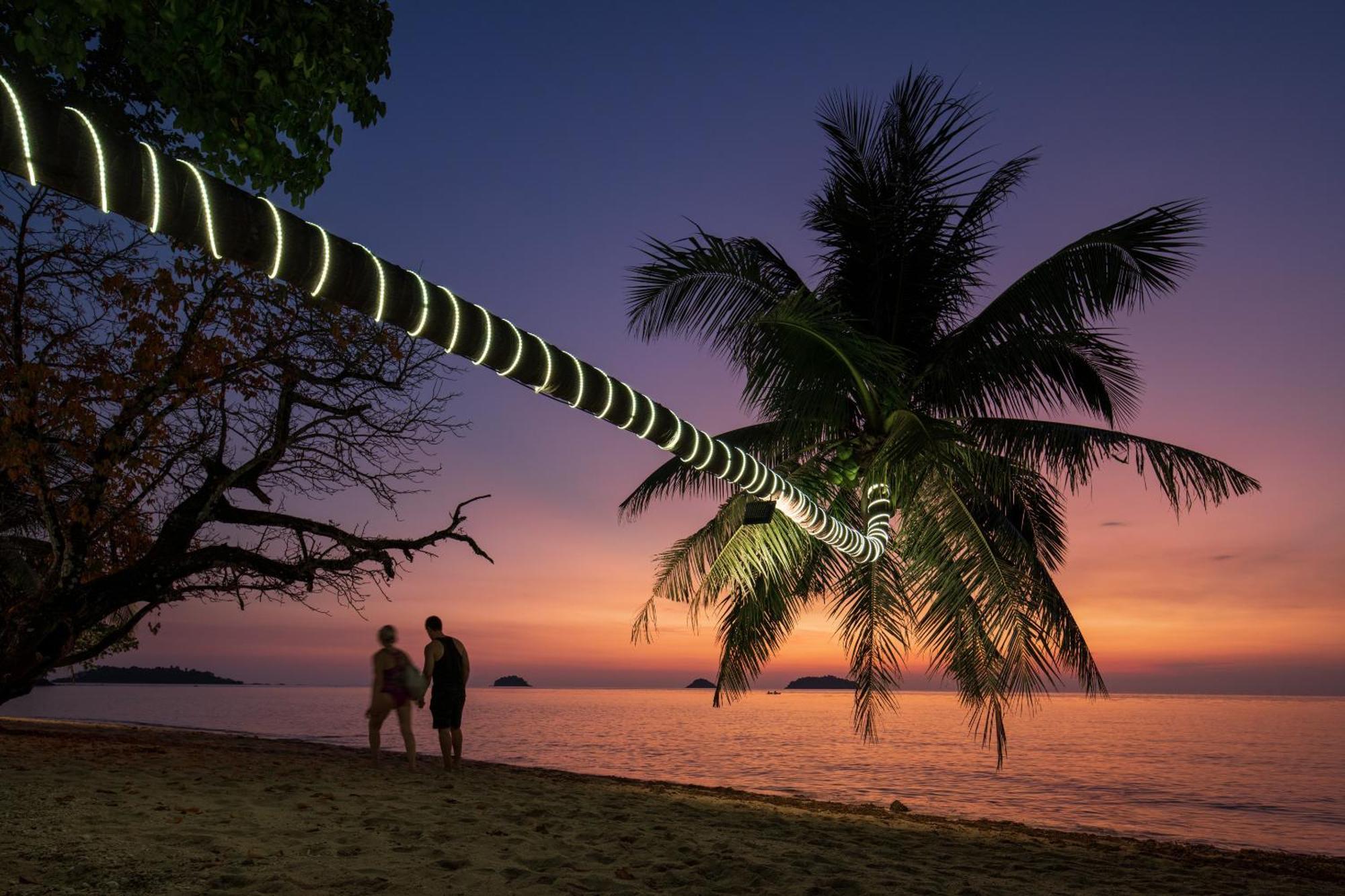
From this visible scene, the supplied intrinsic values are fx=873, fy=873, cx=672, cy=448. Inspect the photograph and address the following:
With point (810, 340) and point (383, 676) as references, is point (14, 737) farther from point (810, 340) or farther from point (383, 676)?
point (810, 340)

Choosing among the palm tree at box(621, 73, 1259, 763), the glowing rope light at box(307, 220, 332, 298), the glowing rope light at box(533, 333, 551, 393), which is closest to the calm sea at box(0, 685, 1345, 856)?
the palm tree at box(621, 73, 1259, 763)

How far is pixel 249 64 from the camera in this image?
17.7 ft

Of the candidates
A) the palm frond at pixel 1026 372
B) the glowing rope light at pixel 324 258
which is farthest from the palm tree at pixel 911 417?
the glowing rope light at pixel 324 258

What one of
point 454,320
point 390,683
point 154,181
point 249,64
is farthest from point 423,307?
point 390,683

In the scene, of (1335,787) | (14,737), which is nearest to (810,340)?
(14,737)

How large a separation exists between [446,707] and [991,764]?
2016cm

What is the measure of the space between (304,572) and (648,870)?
285 inches

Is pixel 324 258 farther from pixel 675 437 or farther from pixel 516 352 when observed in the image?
pixel 675 437

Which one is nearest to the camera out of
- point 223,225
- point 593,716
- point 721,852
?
point 223,225

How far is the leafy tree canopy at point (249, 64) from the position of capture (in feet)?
14.7

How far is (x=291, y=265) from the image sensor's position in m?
1.95

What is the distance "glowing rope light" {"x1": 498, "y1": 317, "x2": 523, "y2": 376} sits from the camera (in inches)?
101

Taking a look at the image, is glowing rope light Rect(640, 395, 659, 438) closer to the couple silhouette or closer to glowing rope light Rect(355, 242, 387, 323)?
glowing rope light Rect(355, 242, 387, 323)

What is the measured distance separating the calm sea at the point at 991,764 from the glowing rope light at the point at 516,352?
13.6 m
